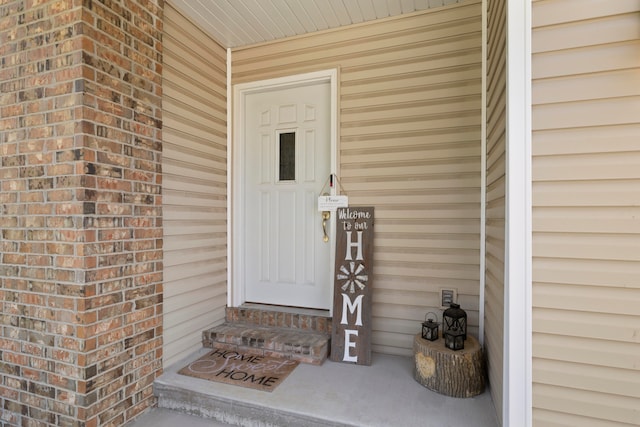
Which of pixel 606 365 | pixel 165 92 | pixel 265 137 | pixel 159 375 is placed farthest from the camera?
pixel 265 137

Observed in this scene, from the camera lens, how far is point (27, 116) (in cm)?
178

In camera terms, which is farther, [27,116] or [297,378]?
[297,378]

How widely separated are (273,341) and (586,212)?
2069 millimetres

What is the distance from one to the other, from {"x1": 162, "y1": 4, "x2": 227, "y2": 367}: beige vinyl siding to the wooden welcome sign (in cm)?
106

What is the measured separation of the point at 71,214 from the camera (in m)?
1.66

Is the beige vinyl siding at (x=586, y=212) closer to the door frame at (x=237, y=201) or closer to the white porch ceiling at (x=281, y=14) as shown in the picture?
the white porch ceiling at (x=281, y=14)

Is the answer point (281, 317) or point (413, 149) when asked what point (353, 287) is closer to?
point (281, 317)

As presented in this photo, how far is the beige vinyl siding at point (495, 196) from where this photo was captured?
160 centimetres

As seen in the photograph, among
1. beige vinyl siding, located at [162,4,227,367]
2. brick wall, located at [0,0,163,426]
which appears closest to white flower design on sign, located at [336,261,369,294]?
beige vinyl siding, located at [162,4,227,367]

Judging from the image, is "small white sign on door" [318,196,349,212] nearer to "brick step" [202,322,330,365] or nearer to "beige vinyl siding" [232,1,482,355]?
"beige vinyl siding" [232,1,482,355]

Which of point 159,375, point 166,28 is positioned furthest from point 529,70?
point 159,375

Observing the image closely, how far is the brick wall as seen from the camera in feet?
5.45

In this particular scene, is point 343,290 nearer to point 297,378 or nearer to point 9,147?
point 297,378

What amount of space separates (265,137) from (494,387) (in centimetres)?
248
